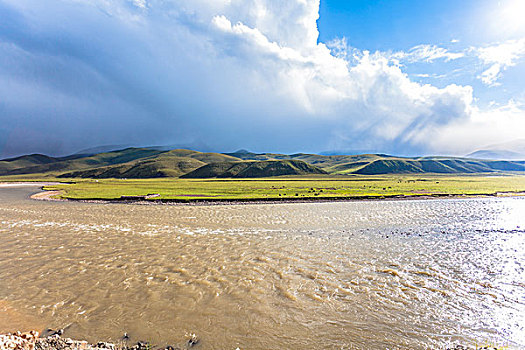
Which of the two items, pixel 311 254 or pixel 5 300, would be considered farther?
pixel 311 254

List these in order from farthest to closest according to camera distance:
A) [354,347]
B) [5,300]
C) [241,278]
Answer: [241,278], [5,300], [354,347]

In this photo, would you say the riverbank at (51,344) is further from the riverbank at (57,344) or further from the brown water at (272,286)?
the brown water at (272,286)

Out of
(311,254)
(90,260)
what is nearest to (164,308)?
(90,260)

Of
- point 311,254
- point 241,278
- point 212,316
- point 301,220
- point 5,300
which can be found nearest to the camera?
point 212,316

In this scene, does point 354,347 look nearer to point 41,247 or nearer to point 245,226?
point 245,226

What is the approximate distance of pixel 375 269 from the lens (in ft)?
57.2

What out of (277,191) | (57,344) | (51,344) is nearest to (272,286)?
(57,344)

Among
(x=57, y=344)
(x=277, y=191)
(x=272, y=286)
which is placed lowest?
(x=272, y=286)

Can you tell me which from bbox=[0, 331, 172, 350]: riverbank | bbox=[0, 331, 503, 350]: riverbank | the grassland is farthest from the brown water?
the grassland

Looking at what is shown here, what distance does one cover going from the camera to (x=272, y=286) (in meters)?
14.9

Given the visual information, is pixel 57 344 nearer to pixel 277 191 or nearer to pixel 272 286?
pixel 272 286

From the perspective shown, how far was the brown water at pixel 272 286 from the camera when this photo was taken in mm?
10578

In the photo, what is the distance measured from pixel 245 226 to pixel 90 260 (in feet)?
54.4

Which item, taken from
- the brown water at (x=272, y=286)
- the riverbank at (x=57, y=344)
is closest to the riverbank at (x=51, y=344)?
the riverbank at (x=57, y=344)
